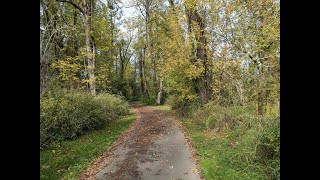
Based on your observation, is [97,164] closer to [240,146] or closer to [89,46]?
[240,146]

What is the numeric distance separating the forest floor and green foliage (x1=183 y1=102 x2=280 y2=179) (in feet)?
1.58

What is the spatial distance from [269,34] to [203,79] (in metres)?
6.63

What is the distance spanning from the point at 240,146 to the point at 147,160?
9.15 ft

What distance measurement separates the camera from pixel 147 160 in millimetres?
6633

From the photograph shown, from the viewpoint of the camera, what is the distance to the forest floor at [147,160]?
5559mm

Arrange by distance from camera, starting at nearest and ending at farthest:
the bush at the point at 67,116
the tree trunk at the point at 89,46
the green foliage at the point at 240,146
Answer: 1. the green foliage at the point at 240,146
2. the bush at the point at 67,116
3. the tree trunk at the point at 89,46

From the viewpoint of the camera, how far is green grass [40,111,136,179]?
5.66 metres

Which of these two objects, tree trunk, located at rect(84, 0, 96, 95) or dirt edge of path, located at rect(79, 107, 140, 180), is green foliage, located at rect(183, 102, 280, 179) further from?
tree trunk, located at rect(84, 0, 96, 95)

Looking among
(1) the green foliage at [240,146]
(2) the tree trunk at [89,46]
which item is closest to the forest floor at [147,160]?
(1) the green foliage at [240,146]

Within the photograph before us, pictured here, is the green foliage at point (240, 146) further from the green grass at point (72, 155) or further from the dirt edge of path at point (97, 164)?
the green grass at point (72, 155)

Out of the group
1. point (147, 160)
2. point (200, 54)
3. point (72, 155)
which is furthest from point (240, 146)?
point (200, 54)

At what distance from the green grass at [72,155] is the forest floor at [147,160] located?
0.95 ft
